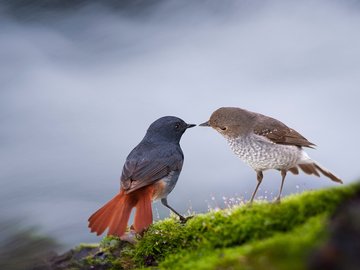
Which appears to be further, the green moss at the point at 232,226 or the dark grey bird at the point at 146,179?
the dark grey bird at the point at 146,179

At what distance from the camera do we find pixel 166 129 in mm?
6676

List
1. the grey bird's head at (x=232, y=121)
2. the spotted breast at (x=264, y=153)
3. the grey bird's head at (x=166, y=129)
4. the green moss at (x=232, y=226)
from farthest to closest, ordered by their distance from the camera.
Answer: the grey bird's head at (x=166, y=129)
the grey bird's head at (x=232, y=121)
the spotted breast at (x=264, y=153)
the green moss at (x=232, y=226)

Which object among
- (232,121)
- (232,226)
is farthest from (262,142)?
(232,226)

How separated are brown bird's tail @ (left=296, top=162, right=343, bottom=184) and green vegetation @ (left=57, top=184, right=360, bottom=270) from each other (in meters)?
1.38

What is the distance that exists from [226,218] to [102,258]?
1.43 m

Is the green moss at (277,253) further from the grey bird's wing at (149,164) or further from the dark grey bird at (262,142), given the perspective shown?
the dark grey bird at (262,142)

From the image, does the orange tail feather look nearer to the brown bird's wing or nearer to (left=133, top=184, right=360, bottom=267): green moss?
(left=133, top=184, right=360, bottom=267): green moss

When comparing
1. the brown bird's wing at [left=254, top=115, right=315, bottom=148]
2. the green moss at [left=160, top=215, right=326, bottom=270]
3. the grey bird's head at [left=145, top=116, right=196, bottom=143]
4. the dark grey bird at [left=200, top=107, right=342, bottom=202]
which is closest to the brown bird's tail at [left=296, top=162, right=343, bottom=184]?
the dark grey bird at [left=200, top=107, right=342, bottom=202]

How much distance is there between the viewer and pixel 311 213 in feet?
14.5

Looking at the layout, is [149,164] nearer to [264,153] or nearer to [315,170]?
[264,153]

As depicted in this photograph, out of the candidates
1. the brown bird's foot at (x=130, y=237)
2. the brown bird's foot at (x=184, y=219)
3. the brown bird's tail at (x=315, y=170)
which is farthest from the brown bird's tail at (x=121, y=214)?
the brown bird's tail at (x=315, y=170)

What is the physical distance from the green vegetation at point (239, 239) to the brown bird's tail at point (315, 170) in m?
1.38

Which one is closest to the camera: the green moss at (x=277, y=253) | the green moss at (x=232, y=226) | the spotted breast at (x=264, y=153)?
the green moss at (x=277, y=253)

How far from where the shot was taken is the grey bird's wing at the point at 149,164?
18.8ft
